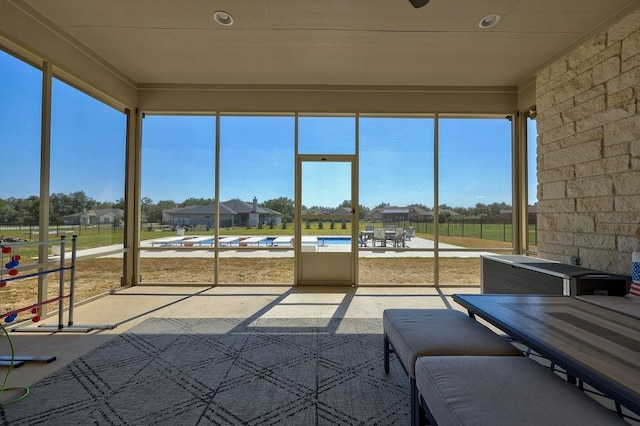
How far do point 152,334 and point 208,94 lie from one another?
368cm

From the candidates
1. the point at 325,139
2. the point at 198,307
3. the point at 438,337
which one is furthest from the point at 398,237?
the point at 438,337

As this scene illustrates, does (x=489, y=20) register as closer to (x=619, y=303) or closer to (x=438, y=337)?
(x=619, y=303)

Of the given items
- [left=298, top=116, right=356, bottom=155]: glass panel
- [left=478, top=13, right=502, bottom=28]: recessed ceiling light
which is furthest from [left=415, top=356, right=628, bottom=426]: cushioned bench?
[left=298, top=116, right=356, bottom=155]: glass panel

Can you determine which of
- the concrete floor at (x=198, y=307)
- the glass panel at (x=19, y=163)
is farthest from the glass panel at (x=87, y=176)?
the concrete floor at (x=198, y=307)

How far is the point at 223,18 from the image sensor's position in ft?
10.4

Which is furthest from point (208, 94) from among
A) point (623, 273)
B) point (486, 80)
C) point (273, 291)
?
point (623, 273)

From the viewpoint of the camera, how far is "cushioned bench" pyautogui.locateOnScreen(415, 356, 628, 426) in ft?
3.29

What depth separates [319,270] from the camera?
16.3 ft

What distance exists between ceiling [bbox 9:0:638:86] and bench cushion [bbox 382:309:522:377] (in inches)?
116

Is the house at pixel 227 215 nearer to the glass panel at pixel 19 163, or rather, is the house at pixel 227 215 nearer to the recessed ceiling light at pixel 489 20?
the glass panel at pixel 19 163

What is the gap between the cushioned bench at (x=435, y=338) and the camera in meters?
1.51

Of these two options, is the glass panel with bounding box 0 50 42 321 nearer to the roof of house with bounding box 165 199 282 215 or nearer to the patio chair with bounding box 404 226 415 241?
the roof of house with bounding box 165 199 282 215

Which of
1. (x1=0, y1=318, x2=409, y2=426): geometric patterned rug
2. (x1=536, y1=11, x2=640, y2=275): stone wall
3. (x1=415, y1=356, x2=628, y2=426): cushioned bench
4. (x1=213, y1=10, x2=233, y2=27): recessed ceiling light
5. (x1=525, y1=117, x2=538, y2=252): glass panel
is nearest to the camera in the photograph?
(x1=415, y1=356, x2=628, y2=426): cushioned bench

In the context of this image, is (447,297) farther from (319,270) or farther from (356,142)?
(356,142)
